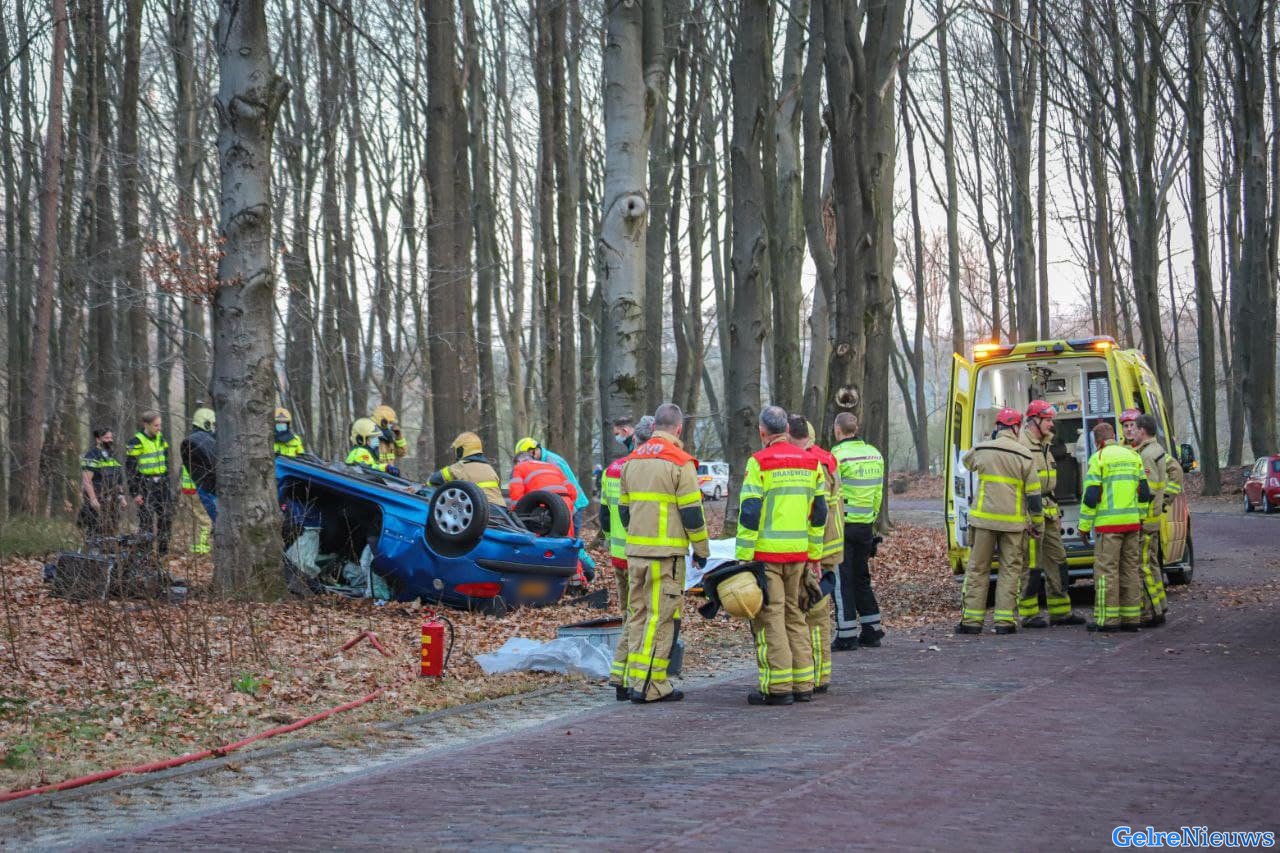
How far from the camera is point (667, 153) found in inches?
1259

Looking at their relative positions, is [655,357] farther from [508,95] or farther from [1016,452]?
[1016,452]

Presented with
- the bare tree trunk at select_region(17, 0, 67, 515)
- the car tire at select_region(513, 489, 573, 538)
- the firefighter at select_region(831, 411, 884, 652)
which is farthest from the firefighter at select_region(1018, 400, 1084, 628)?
the bare tree trunk at select_region(17, 0, 67, 515)

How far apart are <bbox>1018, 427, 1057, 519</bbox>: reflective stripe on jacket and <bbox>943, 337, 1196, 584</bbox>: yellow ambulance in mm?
830

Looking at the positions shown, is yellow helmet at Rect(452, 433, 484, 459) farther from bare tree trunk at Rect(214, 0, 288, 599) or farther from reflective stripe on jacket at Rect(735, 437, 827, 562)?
reflective stripe on jacket at Rect(735, 437, 827, 562)

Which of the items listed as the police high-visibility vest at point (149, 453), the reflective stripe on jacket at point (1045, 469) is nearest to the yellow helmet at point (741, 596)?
the reflective stripe on jacket at point (1045, 469)

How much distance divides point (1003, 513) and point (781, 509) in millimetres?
3983

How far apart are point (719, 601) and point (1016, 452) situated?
448 centimetres

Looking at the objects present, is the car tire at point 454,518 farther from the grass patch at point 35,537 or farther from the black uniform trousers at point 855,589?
the grass patch at point 35,537

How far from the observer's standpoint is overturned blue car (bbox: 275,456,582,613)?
43.8 ft

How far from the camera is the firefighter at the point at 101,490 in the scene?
10.4m

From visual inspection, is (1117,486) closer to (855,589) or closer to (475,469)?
(855,589)

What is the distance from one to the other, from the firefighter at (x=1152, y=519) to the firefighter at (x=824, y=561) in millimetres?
3290

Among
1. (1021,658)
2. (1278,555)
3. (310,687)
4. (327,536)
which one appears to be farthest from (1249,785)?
(1278,555)

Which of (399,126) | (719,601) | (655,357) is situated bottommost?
(719,601)
